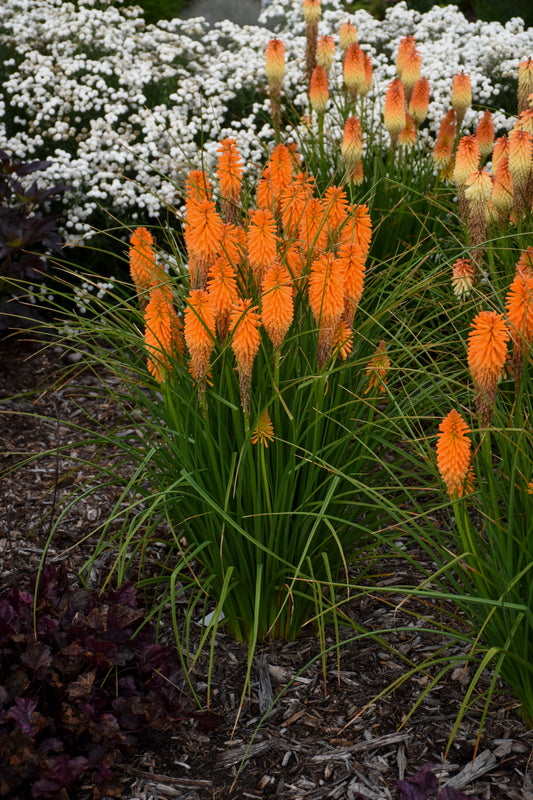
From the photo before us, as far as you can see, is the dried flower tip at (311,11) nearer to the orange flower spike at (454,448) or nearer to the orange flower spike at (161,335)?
the orange flower spike at (161,335)

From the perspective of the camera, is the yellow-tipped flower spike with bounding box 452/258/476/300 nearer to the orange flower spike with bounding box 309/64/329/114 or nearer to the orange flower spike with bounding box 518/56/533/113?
the orange flower spike with bounding box 518/56/533/113

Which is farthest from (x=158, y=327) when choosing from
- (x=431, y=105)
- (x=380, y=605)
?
(x=431, y=105)

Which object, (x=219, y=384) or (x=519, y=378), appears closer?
(x=519, y=378)

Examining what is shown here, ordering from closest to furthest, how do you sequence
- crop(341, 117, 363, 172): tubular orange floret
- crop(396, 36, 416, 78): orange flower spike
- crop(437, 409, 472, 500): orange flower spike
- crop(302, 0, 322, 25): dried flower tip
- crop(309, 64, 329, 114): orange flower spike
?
crop(437, 409, 472, 500): orange flower spike, crop(341, 117, 363, 172): tubular orange floret, crop(309, 64, 329, 114): orange flower spike, crop(396, 36, 416, 78): orange flower spike, crop(302, 0, 322, 25): dried flower tip

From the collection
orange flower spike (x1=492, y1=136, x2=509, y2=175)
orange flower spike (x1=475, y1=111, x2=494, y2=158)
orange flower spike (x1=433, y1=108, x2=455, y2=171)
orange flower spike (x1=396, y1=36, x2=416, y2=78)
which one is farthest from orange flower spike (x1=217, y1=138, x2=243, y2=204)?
orange flower spike (x1=396, y1=36, x2=416, y2=78)

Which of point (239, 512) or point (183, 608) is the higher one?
point (239, 512)

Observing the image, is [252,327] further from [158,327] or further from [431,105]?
[431,105]

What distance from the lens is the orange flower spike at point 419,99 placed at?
451 cm

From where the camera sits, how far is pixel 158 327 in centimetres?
261

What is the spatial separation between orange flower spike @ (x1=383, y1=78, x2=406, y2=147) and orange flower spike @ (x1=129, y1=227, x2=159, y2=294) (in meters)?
1.92

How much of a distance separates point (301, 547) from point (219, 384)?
595 mm

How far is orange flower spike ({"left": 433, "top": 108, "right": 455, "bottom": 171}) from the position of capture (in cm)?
426

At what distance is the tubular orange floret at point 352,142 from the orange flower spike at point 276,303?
1634mm

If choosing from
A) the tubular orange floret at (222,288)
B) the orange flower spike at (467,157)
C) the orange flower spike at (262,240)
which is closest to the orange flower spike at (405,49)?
the orange flower spike at (467,157)
